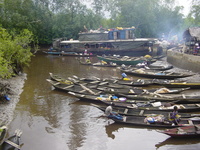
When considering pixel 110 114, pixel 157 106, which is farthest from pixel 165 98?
pixel 110 114

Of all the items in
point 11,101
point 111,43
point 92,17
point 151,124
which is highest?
point 92,17

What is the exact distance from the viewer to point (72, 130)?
9312 millimetres

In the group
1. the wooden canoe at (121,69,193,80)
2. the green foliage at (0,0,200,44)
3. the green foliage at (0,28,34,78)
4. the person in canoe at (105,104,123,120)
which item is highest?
the green foliage at (0,0,200,44)

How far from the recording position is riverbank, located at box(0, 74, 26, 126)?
10.2 m

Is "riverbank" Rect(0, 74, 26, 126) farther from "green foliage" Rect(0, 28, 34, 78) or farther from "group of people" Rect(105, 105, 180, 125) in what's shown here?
"group of people" Rect(105, 105, 180, 125)

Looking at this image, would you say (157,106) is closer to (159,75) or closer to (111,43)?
(159,75)

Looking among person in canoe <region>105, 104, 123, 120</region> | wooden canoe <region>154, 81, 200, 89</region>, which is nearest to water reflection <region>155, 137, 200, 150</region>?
person in canoe <region>105, 104, 123, 120</region>

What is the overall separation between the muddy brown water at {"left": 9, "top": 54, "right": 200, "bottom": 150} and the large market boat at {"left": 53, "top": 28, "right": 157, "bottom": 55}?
16.7 meters

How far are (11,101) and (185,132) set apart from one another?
32.2 ft

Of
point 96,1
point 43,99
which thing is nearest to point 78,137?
point 43,99

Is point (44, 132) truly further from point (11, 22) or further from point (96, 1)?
point (96, 1)

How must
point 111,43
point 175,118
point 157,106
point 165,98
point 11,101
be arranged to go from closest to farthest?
1. point 175,118
2. point 157,106
3. point 165,98
4. point 11,101
5. point 111,43

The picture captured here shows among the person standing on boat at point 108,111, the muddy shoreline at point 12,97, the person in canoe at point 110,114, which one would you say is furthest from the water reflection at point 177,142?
the muddy shoreline at point 12,97

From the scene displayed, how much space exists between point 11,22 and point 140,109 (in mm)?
25721
